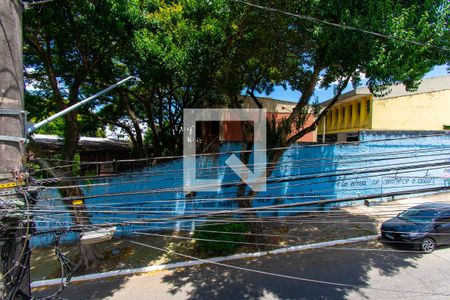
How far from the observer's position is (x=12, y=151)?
2.84 m

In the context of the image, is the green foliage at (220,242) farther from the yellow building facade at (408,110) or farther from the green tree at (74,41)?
the yellow building facade at (408,110)

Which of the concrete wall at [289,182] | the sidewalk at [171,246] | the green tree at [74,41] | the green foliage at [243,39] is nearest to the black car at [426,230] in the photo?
the sidewalk at [171,246]

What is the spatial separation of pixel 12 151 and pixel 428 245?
9.89m

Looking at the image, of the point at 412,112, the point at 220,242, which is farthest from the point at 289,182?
the point at 412,112

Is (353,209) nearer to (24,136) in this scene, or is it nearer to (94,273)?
(94,273)

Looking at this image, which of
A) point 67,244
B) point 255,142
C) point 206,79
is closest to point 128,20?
point 206,79

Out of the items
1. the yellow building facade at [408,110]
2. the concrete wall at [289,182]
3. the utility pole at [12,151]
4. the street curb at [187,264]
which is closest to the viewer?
the utility pole at [12,151]

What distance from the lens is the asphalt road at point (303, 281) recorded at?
566 centimetres

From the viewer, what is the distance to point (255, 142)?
8914mm

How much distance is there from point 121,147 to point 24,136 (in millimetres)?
14308

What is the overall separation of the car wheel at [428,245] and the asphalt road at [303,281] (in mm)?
172

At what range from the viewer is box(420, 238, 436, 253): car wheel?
750 cm

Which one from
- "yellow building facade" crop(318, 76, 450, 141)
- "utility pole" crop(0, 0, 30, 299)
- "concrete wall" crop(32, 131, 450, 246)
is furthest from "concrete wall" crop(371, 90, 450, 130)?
"utility pole" crop(0, 0, 30, 299)

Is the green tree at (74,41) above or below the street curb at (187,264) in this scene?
above
